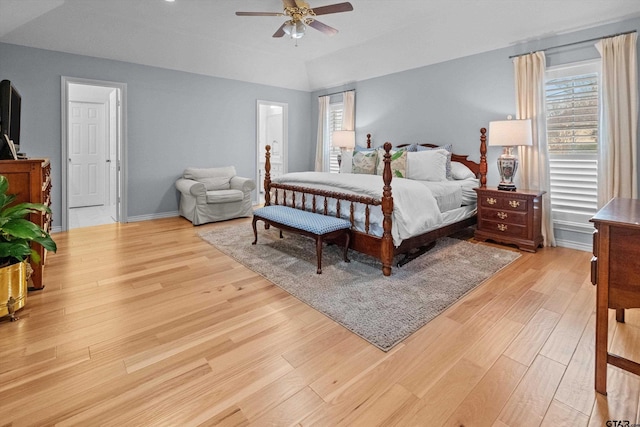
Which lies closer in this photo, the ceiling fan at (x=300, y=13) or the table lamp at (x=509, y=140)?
the ceiling fan at (x=300, y=13)

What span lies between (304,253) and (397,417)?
2.36m

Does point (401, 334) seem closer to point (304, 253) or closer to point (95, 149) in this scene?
point (304, 253)

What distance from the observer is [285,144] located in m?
7.32

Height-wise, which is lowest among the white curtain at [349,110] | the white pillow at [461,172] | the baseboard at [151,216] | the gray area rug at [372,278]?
the gray area rug at [372,278]

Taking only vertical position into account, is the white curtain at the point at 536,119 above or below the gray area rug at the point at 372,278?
above

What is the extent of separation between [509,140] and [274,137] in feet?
18.3

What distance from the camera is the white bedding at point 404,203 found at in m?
3.13

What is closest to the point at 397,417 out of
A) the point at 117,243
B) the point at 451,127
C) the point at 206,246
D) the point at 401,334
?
the point at 401,334

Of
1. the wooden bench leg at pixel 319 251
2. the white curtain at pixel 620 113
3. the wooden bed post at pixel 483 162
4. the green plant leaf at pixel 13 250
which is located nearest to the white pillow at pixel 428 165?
the wooden bed post at pixel 483 162

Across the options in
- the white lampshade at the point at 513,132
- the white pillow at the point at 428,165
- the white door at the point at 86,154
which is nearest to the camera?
the white lampshade at the point at 513,132

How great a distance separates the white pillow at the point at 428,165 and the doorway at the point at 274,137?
3480mm

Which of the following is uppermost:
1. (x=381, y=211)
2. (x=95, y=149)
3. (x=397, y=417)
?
(x=95, y=149)

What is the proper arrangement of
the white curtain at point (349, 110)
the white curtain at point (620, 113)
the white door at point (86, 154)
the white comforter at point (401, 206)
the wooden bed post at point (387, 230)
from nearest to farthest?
1. the wooden bed post at point (387, 230)
2. the white comforter at point (401, 206)
3. the white curtain at point (620, 113)
4. the white curtain at point (349, 110)
5. the white door at point (86, 154)

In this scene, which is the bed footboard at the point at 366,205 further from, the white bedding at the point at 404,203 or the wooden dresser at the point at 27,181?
the wooden dresser at the point at 27,181
